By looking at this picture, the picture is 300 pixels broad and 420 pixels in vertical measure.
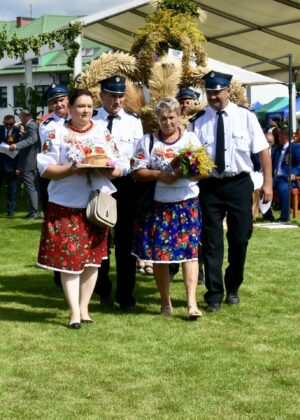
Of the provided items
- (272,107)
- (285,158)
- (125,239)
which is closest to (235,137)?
(125,239)

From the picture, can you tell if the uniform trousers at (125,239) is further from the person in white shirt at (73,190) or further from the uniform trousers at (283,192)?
the uniform trousers at (283,192)

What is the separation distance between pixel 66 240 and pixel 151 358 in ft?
4.40

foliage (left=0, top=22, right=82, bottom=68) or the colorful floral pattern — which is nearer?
the colorful floral pattern

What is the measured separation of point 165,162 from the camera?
6945mm

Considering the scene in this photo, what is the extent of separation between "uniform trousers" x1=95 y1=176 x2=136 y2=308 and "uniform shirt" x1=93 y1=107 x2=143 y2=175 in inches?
10.2

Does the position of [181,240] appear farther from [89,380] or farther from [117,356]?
[89,380]

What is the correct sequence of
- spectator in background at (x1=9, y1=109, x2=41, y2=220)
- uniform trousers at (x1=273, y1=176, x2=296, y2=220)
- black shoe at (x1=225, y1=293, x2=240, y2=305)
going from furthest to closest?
spectator in background at (x1=9, y1=109, x2=41, y2=220) → uniform trousers at (x1=273, y1=176, x2=296, y2=220) → black shoe at (x1=225, y1=293, x2=240, y2=305)

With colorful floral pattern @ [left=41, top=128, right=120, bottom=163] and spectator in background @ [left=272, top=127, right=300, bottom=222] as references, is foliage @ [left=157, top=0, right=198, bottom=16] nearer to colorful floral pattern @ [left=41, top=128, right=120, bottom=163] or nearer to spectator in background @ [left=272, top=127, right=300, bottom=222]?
colorful floral pattern @ [left=41, top=128, right=120, bottom=163]

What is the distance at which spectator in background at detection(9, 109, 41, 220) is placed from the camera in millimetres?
15672

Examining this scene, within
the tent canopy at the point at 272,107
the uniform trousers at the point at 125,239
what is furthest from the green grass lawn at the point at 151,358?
the tent canopy at the point at 272,107

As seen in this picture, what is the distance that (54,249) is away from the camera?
6781 millimetres

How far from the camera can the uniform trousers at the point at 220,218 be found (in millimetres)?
7383

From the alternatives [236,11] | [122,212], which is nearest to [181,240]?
[122,212]

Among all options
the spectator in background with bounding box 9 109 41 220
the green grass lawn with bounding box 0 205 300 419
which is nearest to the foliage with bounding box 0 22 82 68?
the spectator in background with bounding box 9 109 41 220
